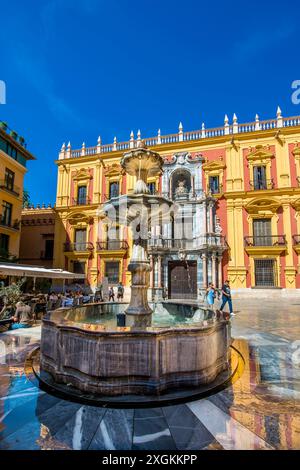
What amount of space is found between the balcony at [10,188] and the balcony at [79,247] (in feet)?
18.7

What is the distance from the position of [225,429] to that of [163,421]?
560 mm

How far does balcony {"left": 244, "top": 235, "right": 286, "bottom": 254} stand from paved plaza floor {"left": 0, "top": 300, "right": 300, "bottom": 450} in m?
15.3

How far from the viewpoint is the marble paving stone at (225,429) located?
6.88 ft

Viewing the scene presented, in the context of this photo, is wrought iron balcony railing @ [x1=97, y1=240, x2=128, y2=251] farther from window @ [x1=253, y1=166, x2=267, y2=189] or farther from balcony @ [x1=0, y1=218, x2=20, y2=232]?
window @ [x1=253, y1=166, x2=267, y2=189]

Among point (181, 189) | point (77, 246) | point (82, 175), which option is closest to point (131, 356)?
point (181, 189)

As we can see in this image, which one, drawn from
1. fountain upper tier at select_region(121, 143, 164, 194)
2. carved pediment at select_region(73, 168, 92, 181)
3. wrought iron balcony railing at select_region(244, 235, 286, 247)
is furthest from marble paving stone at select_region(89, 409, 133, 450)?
carved pediment at select_region(73, 168, 92, 181)

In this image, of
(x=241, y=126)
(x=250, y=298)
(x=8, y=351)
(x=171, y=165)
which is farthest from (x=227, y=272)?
(x=8, y=351)

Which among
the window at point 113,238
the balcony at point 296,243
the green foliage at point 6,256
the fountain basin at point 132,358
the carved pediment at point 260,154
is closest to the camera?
the fountain basin at point 132,358

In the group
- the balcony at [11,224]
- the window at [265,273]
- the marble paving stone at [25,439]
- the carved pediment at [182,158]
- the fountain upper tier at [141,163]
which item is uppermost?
the carved pediment at [182,158]

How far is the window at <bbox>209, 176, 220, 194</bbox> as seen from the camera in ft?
64.8

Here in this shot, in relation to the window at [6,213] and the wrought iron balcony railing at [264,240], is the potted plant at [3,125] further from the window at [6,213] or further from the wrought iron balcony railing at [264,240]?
the wrought iron balcony railing at [264,240]

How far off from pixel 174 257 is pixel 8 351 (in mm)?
14923

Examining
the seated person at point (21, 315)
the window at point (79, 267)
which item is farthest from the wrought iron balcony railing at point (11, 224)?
the seated person at point (21, 315)
